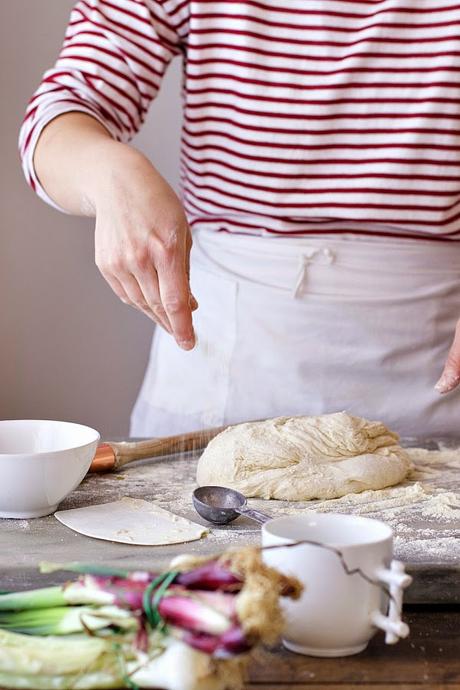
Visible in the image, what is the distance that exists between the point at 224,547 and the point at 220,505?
0.12 metres

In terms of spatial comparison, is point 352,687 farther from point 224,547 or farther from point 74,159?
point 74,159

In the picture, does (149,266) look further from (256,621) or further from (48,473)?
Answer: (256,621)

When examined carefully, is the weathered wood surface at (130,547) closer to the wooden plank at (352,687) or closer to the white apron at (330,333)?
the wooden plank at (352,687)

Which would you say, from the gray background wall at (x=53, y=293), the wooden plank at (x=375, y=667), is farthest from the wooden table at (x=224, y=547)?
the gray background wall at (x=53, y=293)

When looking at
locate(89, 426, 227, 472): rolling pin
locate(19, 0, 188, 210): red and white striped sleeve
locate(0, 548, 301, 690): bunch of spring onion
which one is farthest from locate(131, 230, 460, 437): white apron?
locate(0, 548, 301, 690): bunch of spring onion

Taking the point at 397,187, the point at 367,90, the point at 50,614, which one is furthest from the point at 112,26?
the point at 50,614

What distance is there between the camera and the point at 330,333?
5.38 ft

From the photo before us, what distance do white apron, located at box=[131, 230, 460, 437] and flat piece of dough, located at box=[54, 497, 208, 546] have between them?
20.7 inches

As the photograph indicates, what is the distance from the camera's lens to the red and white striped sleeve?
1608 millimetres

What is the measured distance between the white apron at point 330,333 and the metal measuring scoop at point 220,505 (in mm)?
489

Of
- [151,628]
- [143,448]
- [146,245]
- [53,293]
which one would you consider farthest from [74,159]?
[151,628]

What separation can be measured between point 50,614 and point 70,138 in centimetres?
87

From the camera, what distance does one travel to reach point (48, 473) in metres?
1.08

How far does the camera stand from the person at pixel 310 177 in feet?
5.29
